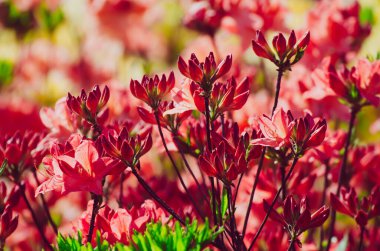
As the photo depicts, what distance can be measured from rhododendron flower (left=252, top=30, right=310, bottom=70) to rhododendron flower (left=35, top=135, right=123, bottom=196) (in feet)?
0.81

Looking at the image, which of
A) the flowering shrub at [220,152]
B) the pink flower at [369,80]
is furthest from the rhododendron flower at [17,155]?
the pink flower at [369,80]

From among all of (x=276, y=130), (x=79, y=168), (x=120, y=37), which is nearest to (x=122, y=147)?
(x=79, y=168)

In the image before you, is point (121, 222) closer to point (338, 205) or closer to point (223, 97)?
point (223, 97)

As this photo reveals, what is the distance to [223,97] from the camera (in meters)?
0.85

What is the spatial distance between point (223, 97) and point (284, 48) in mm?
106

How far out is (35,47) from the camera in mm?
2510

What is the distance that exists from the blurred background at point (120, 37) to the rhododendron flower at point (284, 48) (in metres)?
0.40

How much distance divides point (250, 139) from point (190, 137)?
0.13 m

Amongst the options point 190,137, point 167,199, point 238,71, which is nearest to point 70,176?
point 190,137

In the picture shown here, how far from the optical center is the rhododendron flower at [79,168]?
820 millimetres

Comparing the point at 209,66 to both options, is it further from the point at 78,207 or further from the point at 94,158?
the point at 78,207

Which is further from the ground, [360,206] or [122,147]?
[122,147]

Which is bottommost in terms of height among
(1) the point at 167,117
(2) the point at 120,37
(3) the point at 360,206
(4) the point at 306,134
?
(3) the point at 360,206

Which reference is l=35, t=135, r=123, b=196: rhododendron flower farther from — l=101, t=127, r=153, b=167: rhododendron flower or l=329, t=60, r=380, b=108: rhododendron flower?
l=329, t=60, r=380, b=108: rhododendron flower
